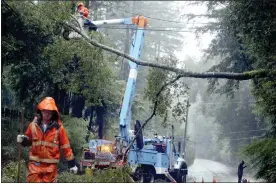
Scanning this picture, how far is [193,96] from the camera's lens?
3872cm

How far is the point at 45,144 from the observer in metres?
6.05

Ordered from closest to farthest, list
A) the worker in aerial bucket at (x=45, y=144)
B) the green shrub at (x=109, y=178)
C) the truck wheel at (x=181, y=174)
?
1. the worker in aerial bucket at (x=45, y=144)
2. the green shrub at (x=109, y=178)
3. the truck wheel at (x=181, y=174)

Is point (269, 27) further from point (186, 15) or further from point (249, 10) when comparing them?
point (186, 15)

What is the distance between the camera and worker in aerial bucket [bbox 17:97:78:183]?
605 centimetres

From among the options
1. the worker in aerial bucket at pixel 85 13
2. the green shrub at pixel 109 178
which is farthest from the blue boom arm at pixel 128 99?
the green shrub at pixel 109 178

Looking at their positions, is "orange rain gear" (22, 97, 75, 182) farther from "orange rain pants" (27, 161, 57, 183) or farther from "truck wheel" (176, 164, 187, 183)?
"truck wheel" (176, 164, 187, 183)

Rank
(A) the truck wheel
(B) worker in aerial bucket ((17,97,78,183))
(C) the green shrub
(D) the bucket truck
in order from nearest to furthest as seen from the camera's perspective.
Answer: (B) worker in aerial bucket ((17,97,78,183)), (C) the green shrub, (D) the bucket truck, (A) the truck wheel

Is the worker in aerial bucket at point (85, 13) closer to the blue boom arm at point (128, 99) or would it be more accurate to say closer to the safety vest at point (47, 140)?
the blue boom arm at point (128, 99)

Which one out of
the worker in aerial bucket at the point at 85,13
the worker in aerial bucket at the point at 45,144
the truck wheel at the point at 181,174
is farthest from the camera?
the truck wheel at the point at 181,174

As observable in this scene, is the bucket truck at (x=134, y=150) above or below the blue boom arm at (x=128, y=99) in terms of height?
below

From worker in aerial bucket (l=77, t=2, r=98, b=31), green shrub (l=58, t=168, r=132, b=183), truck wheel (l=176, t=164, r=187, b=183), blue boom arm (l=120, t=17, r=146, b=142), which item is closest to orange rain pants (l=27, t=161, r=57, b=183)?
green shrub (l=58, t=168, r=132, b=183)

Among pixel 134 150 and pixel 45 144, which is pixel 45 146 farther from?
pixel 134 150

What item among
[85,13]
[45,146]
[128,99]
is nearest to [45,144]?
[45,146]

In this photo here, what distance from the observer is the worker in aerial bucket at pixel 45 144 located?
6051 millimetres
